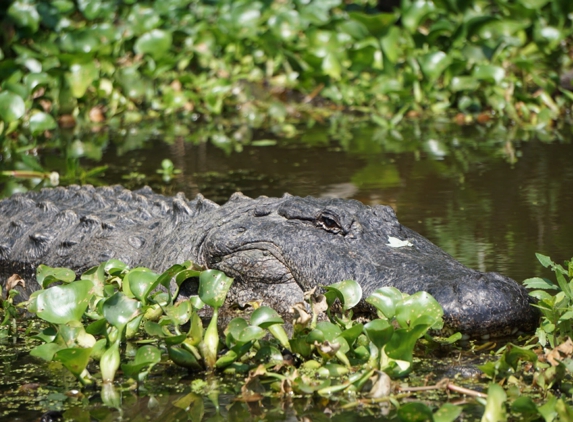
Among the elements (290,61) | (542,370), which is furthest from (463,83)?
(542,370)

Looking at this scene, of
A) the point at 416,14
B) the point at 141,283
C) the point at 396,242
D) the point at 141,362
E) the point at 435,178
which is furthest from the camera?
the point at 416,14

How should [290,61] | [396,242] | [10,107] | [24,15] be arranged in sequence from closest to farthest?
[396,242] < [10,107] < [24,15] < [290,61]

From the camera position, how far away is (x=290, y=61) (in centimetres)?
1027

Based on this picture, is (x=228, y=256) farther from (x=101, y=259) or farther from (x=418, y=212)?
(x=418, y=212)

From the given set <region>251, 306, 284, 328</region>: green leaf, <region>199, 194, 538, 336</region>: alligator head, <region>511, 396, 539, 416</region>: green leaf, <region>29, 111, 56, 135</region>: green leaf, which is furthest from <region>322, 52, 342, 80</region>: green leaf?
<region>511, 396, 539, 416</region>: green leaf

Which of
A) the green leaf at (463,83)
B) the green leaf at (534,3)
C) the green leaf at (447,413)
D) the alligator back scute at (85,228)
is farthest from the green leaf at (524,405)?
the green leaf at (534,3)

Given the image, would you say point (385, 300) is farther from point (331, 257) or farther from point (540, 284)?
point (331, 257)

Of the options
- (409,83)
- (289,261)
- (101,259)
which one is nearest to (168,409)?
(289,261)

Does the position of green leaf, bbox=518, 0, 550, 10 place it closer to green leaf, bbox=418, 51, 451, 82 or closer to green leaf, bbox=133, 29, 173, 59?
green leaf, bbox=418, 51, 451, 82

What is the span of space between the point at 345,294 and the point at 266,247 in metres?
0.85

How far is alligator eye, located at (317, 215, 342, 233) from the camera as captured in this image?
164 inches

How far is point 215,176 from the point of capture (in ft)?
24.2

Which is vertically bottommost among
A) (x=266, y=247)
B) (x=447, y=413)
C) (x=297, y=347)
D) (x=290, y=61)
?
Result: (x=290, y=61)

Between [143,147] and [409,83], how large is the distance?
278 centimetres
